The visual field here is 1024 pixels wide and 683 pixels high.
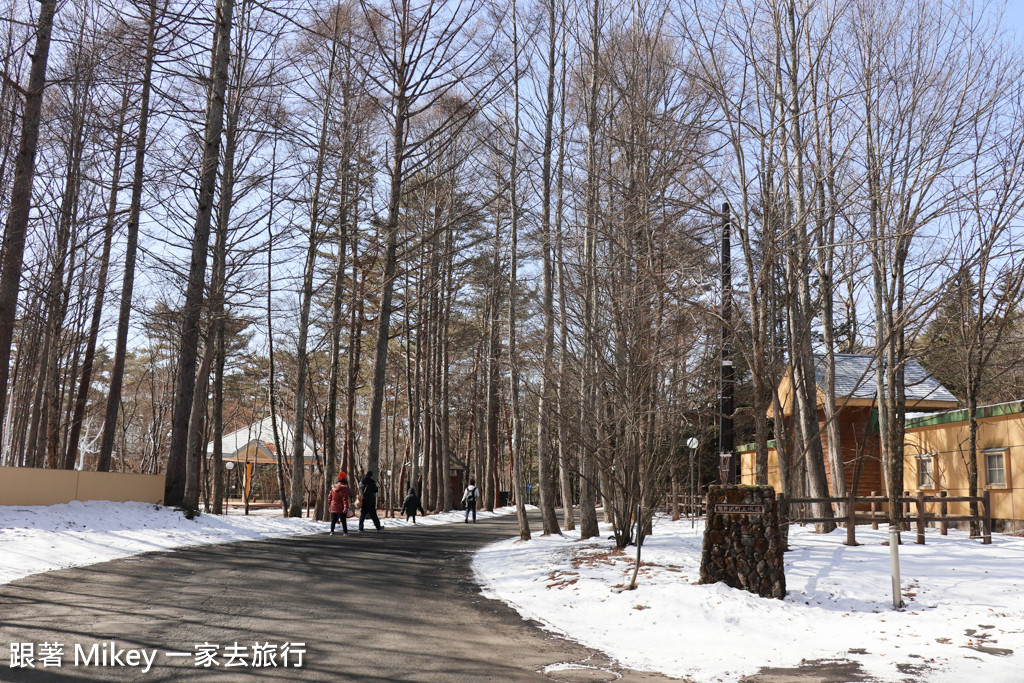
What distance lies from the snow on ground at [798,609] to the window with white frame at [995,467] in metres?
7.12

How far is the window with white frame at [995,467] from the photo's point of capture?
790 inches

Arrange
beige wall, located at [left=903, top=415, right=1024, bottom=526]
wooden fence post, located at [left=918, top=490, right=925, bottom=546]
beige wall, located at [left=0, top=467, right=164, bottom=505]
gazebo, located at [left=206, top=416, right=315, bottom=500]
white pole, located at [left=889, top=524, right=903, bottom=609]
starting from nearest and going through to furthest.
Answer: white pole, located at [left=889, top=524, right=903, bottom=609] → wooden fence post, located at [left=918, top=490, right=925, bottom=546] → beige wall, located at [left=0, top=467, right=164, bottom=505] → beige wall, located at [left=903, top=415, right=1024, bottom=526] → gazebo, located at [left=206, top=416, right=315, bottom=500]

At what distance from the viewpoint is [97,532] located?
43.3ft

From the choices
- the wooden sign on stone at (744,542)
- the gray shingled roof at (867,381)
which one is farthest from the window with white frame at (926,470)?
the wooden sign on stone at (744,542)

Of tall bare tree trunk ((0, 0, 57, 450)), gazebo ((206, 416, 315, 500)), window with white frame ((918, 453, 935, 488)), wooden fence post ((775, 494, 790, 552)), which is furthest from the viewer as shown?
gazebo ((206, 416, 315, 500))

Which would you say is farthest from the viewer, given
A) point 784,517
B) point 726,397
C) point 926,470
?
point 926,470


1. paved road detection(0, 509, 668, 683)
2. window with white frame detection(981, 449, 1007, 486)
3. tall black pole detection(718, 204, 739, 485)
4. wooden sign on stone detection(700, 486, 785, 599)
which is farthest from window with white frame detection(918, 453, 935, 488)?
paved road detection(0, 509, 668, 683)

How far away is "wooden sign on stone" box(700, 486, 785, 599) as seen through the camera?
1043 cm

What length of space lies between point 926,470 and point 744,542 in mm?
16507

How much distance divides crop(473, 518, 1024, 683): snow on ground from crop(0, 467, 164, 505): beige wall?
803 centimetres

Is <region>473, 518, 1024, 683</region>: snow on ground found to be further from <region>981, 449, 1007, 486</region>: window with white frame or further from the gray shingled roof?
the gray shingled roof

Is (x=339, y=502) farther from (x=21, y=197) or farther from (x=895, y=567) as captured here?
(x=895, y=567)

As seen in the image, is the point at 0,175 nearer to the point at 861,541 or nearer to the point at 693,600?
the point at 693,600

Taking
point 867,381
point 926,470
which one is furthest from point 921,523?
point 867,381
